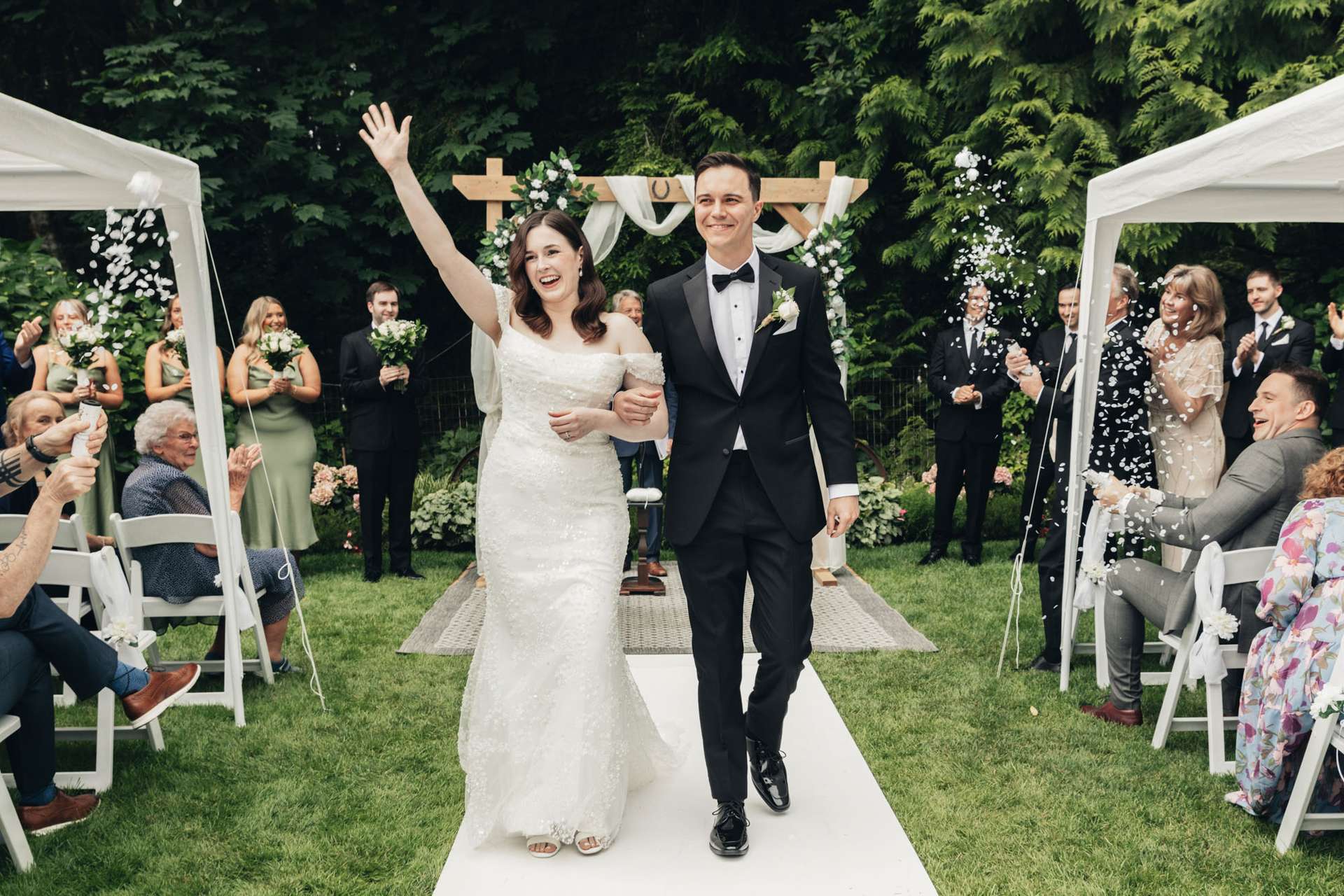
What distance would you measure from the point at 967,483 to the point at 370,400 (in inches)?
171

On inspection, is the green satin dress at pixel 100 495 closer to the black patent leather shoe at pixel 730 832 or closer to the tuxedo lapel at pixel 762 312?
the black patent leather shoe at pixel 730 832

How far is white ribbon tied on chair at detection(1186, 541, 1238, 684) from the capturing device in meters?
4.12

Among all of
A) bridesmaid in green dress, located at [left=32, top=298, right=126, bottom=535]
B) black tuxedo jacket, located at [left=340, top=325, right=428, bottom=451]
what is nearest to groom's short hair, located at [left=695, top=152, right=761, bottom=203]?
bridesmaid in green dress, located at [left=32, top=298, right=126, bottom=535]

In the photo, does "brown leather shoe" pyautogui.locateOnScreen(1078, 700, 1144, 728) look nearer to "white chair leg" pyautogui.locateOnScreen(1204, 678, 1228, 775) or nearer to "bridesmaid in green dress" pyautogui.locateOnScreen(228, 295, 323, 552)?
"white chair leg" pyautogui.locateOnScreen(1204, 678, 1228, 775)

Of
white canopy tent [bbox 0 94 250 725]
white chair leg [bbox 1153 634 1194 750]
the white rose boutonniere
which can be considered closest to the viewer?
the white rose boutonniere

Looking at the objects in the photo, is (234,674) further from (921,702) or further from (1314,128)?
(1314,128)

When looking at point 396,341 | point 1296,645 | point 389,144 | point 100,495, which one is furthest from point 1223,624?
point 100,495

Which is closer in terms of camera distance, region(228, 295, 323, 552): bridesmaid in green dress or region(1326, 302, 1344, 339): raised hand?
region(1326, 302, 1344, 339): raised hand

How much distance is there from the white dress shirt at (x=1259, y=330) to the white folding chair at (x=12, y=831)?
6799mm

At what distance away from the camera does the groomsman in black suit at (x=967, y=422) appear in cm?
816

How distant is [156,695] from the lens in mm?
4324

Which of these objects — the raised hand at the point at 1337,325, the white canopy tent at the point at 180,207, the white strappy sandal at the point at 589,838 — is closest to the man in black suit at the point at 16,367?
the white canopy tent at the point at 180,207

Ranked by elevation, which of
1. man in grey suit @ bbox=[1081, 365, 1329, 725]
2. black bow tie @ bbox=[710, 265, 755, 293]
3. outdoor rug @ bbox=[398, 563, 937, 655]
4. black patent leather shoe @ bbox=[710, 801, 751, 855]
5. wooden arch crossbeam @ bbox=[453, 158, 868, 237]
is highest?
wooden arch crossbeam @ bbox=[453, 158, 868, 237]

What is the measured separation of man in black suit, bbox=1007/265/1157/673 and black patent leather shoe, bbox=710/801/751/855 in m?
2.33
